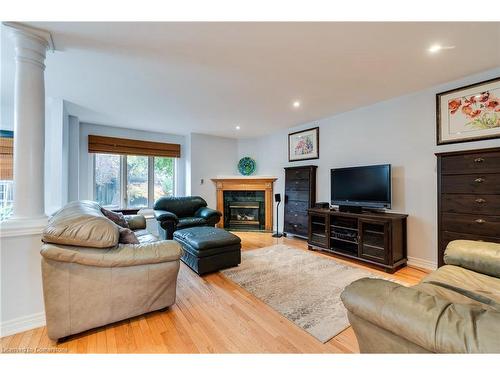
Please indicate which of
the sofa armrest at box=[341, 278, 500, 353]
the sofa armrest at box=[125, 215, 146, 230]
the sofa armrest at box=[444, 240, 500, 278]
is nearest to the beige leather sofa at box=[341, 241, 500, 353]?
the sofa armrest at box=[341, 278, 500, 353]

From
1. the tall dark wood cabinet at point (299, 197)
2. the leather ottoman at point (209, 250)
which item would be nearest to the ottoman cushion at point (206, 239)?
the leather ottoman at point (209, 250)

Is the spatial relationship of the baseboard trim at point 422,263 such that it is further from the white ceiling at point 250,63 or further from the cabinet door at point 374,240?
the white ceiling at point 250,63

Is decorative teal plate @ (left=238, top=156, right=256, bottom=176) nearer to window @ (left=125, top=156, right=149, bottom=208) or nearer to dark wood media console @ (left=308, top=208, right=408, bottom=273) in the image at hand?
window @ (left=125, top=156, right=149, bottom=208)

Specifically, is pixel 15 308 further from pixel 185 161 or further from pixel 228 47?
pixel 185 161

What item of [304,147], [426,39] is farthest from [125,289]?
[304,147]

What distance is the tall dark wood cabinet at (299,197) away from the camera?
448 cm

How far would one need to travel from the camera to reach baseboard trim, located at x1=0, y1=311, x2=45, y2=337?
5.65 feet

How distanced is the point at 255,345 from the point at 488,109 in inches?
136

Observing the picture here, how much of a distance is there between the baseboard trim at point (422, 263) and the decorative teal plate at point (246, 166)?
12.9ft

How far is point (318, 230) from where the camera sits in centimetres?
395

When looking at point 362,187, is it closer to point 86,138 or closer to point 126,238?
point 126,238

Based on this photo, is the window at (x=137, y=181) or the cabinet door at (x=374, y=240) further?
the window at (x=137, y=181)

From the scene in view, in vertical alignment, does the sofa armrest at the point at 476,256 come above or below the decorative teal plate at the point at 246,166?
below

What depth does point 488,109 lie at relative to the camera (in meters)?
2.54
